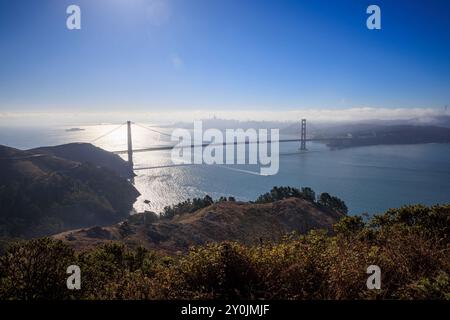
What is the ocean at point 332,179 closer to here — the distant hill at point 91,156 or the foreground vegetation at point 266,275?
the distant hill at point 91,156

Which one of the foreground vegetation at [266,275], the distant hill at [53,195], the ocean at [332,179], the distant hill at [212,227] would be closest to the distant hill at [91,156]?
the ocean at [332,179]

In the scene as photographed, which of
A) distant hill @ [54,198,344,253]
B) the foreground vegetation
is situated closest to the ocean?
distant hill @ [54,198,344,253]

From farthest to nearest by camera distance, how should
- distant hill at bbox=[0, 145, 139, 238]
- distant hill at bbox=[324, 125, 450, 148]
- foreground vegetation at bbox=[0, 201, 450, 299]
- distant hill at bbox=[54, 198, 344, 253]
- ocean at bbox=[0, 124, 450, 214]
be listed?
distant hill at bbox=[324, 125, 450, 148]
ocean at bbox=[0, 124, 450, 214]
distant hill at bbox=[0, 145, 139, 238]
distant hill at bbox=[54, 198, 344, 253]
foreground vegetation at bbox=[0, 201, 450, 299]

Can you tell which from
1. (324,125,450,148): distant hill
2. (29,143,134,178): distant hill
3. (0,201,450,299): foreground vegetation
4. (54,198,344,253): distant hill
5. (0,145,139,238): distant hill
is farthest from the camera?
(324,125,450,148): distant hill

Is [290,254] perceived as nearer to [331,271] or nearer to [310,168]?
[331,271]

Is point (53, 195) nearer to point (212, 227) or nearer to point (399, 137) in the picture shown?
point (212, 227)

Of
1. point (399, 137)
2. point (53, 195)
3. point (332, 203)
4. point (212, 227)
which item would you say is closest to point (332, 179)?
point (332, 203)

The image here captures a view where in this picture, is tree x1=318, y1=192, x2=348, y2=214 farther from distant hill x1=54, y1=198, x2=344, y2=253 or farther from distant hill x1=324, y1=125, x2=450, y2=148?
distant hill x1=324, y1=125, x2=450, y2=148
